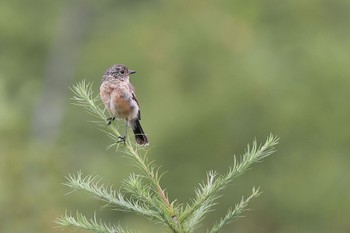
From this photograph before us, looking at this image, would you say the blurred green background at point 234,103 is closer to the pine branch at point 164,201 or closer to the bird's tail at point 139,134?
the bird's tail at point 139,134

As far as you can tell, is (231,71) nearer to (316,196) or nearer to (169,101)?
(169,101)

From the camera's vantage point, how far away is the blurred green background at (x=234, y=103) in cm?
2369

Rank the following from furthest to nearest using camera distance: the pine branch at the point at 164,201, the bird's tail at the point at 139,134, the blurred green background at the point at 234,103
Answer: the blurred green background at the point at 234,103 < the bird's tail at the point at 139,134 < the pine branch at the point at 164,201

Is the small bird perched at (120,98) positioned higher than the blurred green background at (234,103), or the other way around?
the blurred green background at (234,103)

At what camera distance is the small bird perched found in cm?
540

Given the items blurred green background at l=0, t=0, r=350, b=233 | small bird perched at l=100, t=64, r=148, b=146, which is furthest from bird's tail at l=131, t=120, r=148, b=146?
blurred green background at l=0, t=0, r=350, b=233

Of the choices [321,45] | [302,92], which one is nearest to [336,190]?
[302,92]

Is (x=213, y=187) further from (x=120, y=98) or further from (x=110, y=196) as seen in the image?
(x=120, y=98)

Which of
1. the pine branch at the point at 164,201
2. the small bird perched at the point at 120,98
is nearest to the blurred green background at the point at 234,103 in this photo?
the small bird perched at the point at 120,98

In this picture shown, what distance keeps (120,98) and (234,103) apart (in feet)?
62.7

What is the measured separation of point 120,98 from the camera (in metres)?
5.50

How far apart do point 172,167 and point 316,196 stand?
3.28 meters

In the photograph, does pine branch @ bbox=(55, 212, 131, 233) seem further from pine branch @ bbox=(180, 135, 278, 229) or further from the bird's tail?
the bird's tail

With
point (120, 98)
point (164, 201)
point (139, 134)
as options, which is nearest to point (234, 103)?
point (120, 98)
